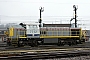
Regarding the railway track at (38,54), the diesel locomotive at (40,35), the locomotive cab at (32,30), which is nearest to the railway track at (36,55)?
the railway track at (38,54)

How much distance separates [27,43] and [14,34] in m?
2.02

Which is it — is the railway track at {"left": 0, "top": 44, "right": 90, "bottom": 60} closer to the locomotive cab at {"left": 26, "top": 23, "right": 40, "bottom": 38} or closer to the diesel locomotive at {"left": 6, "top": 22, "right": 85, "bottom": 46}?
the diesel locomotive at {"left": 6, "top": 22, "right": 85, "bottom": 46}

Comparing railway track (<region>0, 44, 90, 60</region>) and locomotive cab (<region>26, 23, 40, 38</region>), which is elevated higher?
locomotive cab (<region>26, 23, 40, 38</region>)

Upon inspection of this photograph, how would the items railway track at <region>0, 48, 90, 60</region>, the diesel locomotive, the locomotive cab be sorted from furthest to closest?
the locomotive cab, the diesel locomotive, railway track at <region>0, 48, 90, 60</region>

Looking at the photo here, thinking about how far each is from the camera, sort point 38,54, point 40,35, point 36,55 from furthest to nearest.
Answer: point 40,35 < point 38,54 < point 36,55

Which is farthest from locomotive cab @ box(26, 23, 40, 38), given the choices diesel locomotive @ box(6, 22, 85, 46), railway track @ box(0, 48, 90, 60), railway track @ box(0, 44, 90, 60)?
railway track @ box(0, 48, 90, 60)

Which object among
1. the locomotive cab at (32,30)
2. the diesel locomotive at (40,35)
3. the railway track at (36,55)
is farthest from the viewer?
the locomotive cab at (32,30)

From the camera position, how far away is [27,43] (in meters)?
21.6

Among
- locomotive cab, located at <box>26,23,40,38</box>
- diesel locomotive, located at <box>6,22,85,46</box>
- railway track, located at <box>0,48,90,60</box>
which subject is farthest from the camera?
locomotive cab, located at <box>26,23,40,38</box>

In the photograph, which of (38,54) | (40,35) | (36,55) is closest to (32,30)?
(40,35)

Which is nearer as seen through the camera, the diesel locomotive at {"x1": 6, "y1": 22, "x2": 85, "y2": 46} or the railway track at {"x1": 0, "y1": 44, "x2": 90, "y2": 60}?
the railway track at {"x1": 0, "y1": 44, "x2": 90, "y2": 60}

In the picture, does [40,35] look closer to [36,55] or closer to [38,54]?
[38,54]

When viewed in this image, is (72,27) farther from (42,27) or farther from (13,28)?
(13,28)

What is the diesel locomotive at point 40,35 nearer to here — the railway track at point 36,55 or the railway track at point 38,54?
the railway track at point 38,54
